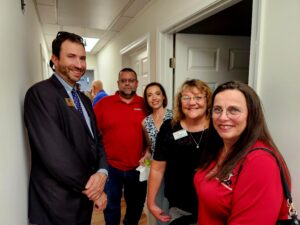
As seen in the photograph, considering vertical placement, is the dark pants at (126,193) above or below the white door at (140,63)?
below

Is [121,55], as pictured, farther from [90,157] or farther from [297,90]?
[297,90]

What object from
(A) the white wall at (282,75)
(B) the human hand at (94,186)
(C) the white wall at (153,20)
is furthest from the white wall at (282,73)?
(B) the human hand at (94,186)

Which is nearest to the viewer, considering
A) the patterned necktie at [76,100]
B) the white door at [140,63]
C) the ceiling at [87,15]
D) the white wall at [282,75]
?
the white wall at [282,75]

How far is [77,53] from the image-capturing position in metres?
1.28

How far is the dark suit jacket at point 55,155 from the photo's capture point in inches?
42.0

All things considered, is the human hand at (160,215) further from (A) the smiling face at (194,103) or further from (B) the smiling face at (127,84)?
(B) the smiling face at (127,84)

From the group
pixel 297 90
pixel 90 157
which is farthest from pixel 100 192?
pixel 297 90

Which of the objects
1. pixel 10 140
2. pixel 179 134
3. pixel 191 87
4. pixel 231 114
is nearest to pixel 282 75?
pixel 231 114

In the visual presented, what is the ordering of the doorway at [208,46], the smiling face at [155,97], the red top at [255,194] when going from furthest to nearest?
the doorway at [208,46] → the smiling face at [155,97] → the red top at [255,194]

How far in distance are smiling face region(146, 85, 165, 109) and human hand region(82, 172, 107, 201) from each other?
0.77m

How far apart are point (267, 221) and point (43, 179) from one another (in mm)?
1001

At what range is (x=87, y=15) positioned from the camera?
9.29ft

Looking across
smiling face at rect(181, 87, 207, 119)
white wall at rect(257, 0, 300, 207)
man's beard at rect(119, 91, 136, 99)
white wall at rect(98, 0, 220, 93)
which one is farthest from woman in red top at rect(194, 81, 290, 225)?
man's beard at rect(119, 91, 136, 99)

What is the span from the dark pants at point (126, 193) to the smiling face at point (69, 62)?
3.34 ft
